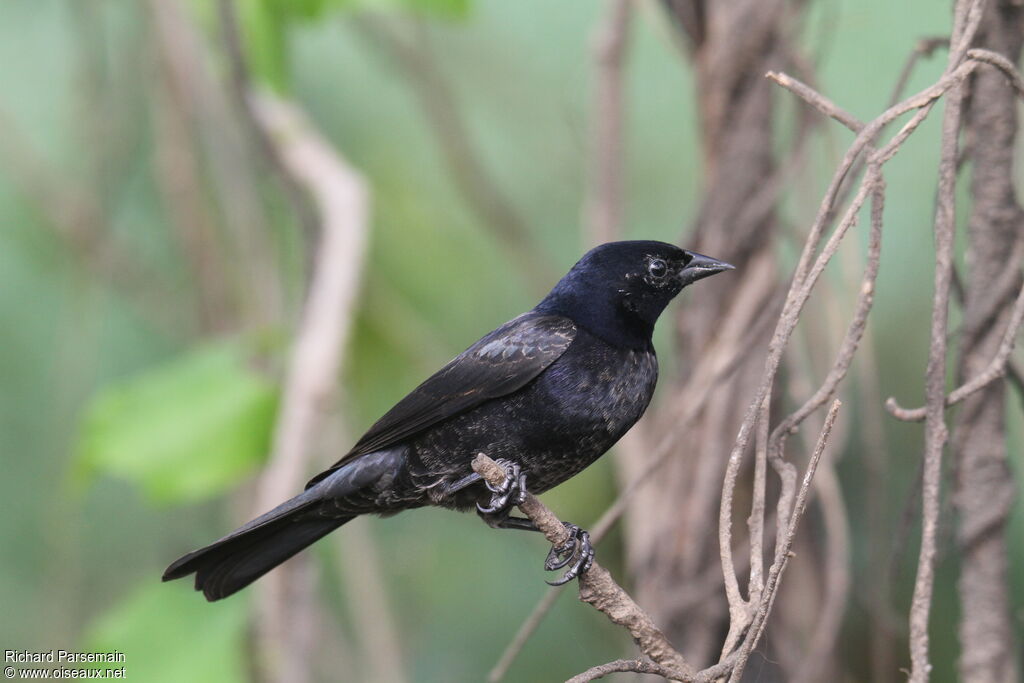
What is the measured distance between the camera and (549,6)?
4.94 metres

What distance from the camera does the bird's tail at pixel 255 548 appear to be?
95.4 inches

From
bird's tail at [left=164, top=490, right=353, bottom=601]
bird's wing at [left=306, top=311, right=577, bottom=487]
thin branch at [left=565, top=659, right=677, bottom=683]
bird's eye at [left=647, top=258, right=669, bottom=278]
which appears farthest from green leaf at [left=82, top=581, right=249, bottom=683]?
thin branch at [left=565, top=659, right=677, bottom=683]

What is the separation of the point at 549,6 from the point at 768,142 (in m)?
2.21

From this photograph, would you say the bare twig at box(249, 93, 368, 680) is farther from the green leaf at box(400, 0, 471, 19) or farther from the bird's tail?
the green leaf at box(400, 0, 471, 19)

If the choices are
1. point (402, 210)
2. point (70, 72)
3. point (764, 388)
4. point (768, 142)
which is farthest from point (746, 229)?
point (70, 72)

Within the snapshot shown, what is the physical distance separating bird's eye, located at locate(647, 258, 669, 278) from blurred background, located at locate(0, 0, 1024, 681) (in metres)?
0.50

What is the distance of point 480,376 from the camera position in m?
2.37

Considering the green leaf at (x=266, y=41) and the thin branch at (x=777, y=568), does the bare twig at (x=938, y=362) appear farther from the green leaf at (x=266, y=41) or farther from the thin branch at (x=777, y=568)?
the green leaf at (x=266, y=41)

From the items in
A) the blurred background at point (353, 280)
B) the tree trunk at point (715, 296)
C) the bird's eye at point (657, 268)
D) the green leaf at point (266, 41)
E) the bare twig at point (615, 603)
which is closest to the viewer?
the bare twig at point (615, 603)

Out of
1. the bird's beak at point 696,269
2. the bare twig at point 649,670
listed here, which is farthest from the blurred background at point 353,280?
the bare twig at point 649,670

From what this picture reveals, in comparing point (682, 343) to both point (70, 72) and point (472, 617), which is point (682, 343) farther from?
point (70, 72)

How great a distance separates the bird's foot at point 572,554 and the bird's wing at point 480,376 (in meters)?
0.34

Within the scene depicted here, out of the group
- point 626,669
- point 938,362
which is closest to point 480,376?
point 626,669

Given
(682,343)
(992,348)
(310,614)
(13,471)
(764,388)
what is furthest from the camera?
(13,471)
